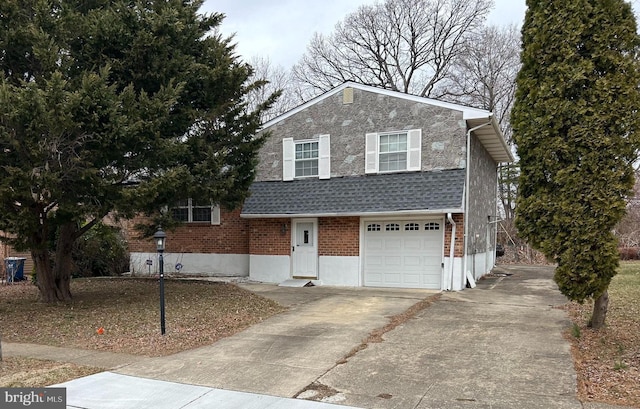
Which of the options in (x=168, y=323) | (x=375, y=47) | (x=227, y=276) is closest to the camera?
(x=168, y=323)

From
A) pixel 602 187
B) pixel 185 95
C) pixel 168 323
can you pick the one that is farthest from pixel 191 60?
pixel 602 187

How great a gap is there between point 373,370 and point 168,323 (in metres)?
4.17

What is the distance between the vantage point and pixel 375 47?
3128 centimetres

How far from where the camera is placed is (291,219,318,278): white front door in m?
13.5

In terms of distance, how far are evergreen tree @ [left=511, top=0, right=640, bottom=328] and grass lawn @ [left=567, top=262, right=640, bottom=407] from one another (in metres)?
0.66

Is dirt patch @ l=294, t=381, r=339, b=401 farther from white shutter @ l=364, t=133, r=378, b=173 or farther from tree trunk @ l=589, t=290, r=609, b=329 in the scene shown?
white shutter @ l=364, t=133, r=378, b=173

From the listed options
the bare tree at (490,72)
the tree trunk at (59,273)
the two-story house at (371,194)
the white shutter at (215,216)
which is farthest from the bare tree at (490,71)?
the tree trunk at (59,273)

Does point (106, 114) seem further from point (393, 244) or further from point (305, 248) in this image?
point (393, 244)

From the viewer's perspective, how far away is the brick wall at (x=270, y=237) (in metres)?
13.9

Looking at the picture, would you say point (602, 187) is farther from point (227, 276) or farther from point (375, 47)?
point (375, 47)

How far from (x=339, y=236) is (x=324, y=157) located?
2405 mm

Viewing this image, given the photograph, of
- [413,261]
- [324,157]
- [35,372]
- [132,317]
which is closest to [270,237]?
[324,157]

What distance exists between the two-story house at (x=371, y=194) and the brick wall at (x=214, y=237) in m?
0.10

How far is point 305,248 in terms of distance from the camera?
1364 cm
